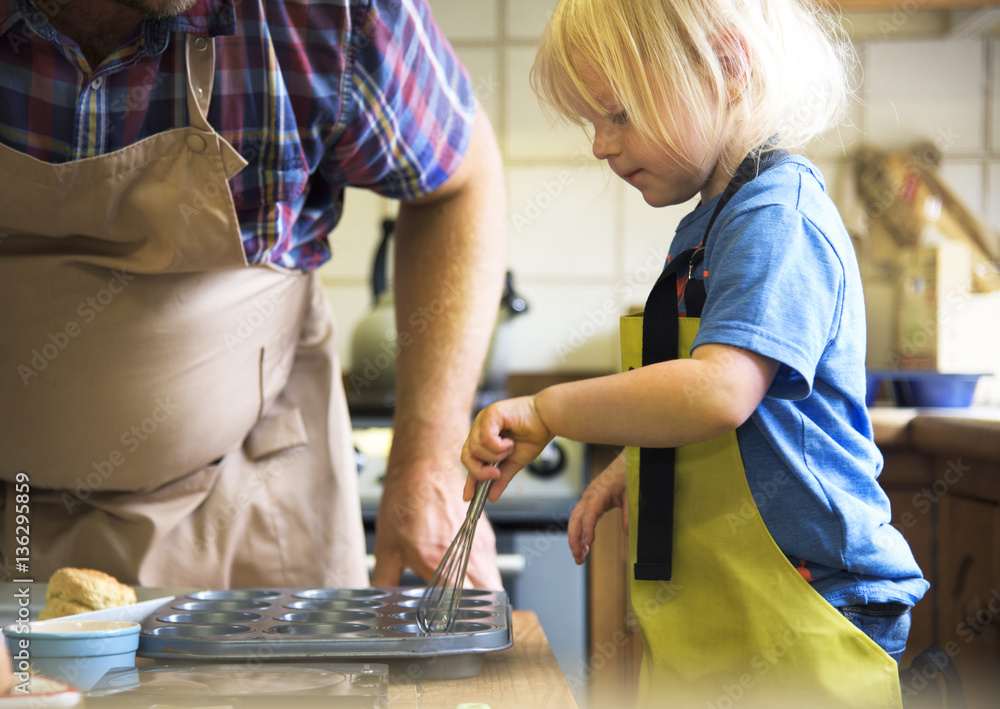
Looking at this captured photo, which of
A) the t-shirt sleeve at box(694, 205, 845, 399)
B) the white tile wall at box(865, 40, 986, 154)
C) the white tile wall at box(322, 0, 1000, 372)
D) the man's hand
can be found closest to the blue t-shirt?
the t-shirt sleeve at box(694, 205, 845, 399)

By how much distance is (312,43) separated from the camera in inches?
25.0

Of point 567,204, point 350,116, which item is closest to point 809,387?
point 350,116

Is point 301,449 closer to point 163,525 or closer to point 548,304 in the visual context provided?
point 163,525

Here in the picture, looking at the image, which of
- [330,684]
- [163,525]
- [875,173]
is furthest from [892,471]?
[330,684]

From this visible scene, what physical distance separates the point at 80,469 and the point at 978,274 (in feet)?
5.17

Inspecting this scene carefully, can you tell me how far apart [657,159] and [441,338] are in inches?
12.8

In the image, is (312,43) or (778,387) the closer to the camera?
(778,387)

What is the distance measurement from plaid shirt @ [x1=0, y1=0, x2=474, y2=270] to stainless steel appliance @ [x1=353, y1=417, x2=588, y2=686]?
0.86 metres

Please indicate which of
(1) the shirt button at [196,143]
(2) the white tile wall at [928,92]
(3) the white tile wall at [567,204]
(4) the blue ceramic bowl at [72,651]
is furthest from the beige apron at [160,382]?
(2) the white tile wall at [928,92]

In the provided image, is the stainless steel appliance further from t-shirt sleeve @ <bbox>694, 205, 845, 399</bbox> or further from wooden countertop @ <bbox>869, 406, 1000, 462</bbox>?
t-shirt sleeve @ <bbox>694, 205, 845, 399</bbox>

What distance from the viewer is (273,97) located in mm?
627

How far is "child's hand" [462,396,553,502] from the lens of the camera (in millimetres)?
443

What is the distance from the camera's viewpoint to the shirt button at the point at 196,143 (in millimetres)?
605

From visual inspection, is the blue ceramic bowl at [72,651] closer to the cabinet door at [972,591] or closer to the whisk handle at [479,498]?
the whisk handle at [479,498]
